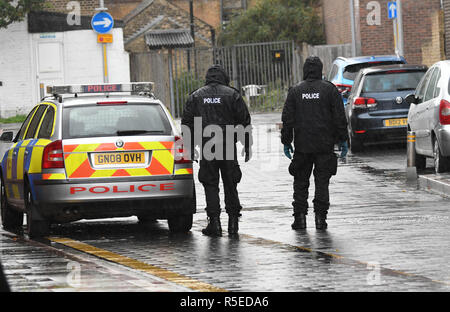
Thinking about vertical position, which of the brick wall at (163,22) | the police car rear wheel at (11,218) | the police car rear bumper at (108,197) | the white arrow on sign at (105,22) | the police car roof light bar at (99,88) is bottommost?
the police car rear wheel at (11,218)

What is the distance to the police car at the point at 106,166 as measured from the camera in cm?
1078

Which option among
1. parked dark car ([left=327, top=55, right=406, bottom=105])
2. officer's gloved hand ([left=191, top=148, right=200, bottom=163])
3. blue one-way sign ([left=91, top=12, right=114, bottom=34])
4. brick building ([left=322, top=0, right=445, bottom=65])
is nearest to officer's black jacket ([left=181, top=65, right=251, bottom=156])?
officer's gloved hand ([left=191, top=148, right=200, bottom=163])

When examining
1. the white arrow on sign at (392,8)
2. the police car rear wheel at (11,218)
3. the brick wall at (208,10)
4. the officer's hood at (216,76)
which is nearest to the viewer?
the officer's hood at (216,76)

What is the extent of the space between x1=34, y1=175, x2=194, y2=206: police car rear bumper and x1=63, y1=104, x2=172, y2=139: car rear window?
528 millimetres

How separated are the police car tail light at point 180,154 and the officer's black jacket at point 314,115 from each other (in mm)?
1110

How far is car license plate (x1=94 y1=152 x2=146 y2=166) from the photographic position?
10.8 m

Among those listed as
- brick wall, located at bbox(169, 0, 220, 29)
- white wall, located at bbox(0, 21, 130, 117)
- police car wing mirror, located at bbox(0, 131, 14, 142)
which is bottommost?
police car wing mirror, located at bbox(0, 131, 14, 142)

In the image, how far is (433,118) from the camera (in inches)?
623

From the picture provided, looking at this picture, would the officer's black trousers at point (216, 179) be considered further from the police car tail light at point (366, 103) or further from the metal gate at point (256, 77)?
the metal gate at point (256, 77)

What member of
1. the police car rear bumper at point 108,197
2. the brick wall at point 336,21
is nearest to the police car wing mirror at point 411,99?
the police car rear bumper at point 108,197

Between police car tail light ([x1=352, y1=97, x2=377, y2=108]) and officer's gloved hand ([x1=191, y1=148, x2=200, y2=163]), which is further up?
police car tail light ([x1=352, y1=97, x2=377, y2=108])

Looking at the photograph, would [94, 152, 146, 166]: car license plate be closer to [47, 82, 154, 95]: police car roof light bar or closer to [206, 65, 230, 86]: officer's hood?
[206, 65, 230, 86]: officer's hood

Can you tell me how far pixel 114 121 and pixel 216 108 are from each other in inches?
→ 41.5

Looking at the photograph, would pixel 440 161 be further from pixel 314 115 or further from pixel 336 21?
pixel 336 21
